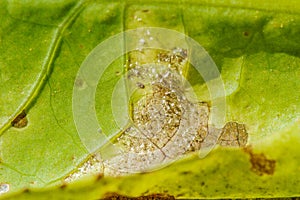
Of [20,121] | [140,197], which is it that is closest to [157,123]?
[140,197]

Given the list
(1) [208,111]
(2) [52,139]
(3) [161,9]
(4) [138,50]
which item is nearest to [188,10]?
(3) [161,9]

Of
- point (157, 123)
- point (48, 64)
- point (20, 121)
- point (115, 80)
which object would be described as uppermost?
point (48, 64)

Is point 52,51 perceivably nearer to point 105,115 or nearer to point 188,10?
Result: point 105,115

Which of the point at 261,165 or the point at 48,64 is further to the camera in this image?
the point at 261,165

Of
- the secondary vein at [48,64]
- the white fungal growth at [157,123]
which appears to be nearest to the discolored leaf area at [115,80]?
the secondary vein at [48,64]

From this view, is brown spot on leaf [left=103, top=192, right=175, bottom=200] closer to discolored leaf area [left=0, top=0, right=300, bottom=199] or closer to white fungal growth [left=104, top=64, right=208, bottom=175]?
discolored leaf area [left=0, top=0, right=300, bottom=199]

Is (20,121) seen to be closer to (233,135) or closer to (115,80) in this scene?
(115,80)
